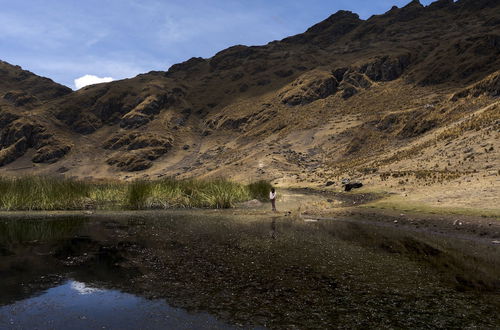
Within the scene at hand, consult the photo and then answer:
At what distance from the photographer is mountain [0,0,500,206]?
64688 mm

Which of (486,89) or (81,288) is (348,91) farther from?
(81,288)

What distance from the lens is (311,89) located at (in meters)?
126

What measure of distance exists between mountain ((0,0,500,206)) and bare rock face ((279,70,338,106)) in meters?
0.50

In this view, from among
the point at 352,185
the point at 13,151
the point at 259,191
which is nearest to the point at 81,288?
the point at 259,191

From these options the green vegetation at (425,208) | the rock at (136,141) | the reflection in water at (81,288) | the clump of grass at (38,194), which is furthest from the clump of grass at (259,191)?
the rock at (136,141)

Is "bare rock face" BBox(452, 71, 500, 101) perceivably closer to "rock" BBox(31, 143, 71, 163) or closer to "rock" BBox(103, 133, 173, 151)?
"rock" BBox(103, 133, 173, 151)

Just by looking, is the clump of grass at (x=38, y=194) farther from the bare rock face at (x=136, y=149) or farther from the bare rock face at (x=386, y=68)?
the bare rock face at (x=386, y=68)

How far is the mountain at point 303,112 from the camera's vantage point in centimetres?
6469

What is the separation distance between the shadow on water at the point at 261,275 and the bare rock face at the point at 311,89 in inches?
4207

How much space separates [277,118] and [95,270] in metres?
109

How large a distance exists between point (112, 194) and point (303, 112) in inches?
3566

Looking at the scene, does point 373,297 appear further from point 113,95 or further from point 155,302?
point 113,95

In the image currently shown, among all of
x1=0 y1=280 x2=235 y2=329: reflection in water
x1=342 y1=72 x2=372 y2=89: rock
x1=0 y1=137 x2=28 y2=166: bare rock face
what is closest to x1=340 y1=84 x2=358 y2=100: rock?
x1=342 y1=72 x2=372 y2=89: rock

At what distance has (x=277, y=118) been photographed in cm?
11969
